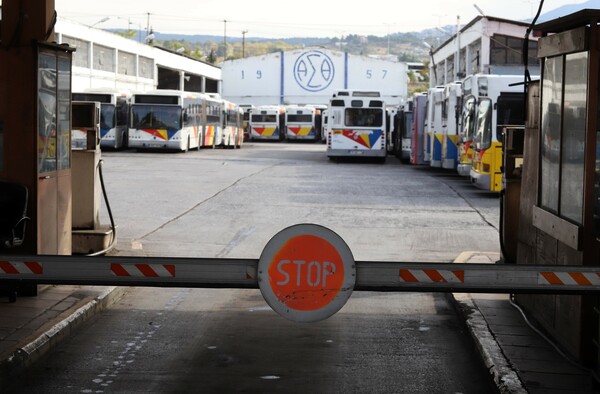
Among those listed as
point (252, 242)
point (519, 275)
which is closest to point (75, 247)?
point (252, 242)

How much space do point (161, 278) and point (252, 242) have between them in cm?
911

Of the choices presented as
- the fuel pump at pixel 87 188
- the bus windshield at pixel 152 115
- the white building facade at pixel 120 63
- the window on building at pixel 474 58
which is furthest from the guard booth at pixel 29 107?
the window on building at pixel 474 58

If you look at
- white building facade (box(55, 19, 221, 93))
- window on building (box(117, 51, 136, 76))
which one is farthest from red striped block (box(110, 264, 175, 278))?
window on building (box(117, 51, 136, 76))

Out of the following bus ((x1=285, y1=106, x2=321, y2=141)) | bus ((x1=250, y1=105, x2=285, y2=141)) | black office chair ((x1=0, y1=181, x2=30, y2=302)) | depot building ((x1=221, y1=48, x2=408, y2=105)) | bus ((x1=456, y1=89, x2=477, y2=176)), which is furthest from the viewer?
depot building ((x1=221, y1=48, x2=408, y2=105))

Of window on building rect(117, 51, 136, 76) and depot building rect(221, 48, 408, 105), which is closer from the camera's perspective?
window on building rect(117, 51, 136, 76)

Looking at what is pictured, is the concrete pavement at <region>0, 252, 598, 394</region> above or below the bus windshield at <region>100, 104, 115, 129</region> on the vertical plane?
below

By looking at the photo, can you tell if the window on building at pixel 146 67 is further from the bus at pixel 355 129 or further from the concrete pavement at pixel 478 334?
the concrete pavement at pixel 478 334

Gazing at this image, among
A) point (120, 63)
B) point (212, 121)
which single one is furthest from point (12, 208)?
point (120, 63)

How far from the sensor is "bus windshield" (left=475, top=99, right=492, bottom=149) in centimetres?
2559

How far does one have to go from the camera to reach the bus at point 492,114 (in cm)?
2533

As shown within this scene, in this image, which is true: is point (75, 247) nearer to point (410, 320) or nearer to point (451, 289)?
point (410, 320)

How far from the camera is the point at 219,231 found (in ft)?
54.3

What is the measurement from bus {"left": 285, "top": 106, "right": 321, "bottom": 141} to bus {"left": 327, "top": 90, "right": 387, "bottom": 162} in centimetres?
3616

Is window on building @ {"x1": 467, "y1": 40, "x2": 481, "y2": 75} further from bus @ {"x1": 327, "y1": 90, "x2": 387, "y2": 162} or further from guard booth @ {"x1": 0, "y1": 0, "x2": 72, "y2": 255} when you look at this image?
guard booth @ {"x1": 0, "y1": 0, "x2": 72, "y2": 255}
